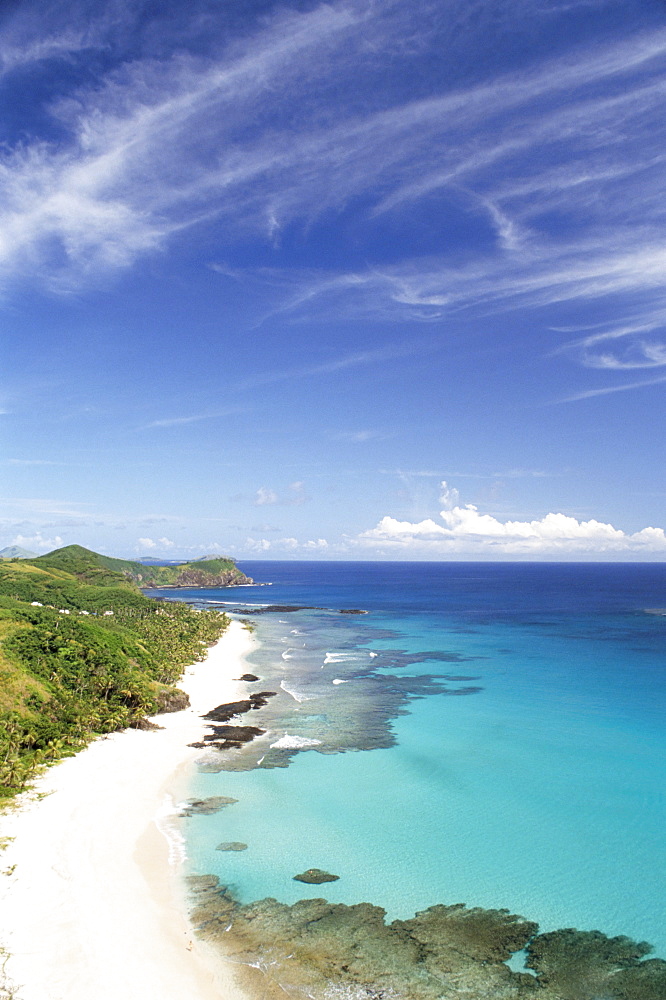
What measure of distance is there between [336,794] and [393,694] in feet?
79.1

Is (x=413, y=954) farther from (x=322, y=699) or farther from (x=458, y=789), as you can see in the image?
(x=322, y=699)

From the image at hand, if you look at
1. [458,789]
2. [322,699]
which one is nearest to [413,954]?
[458,789]

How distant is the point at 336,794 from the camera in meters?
31.2

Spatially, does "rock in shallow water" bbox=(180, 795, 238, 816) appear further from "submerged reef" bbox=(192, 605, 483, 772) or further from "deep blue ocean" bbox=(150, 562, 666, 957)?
"submerged reef" bbox=(192, 605, 483, 772)

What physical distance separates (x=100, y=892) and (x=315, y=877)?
27.5ft

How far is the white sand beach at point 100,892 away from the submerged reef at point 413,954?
3.91 ft

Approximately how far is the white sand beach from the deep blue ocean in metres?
2.48

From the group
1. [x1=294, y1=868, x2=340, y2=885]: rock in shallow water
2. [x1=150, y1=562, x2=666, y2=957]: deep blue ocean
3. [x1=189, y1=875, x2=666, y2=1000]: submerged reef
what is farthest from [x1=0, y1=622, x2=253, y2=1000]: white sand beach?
[x1=294, y1=868, x2=340, y2=885]: rock in shallow water

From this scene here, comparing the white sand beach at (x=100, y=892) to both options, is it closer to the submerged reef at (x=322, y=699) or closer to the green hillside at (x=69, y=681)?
the green hillside at (x=69, y=681)

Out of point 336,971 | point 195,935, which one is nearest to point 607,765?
point 336,971

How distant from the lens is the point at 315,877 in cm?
2291

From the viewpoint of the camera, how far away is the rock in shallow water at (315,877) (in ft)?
74.2

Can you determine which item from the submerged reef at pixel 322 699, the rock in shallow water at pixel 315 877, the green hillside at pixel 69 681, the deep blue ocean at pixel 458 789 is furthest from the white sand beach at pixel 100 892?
the submerged reef at pixel 322 699

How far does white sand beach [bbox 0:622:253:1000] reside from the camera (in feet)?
53.4
